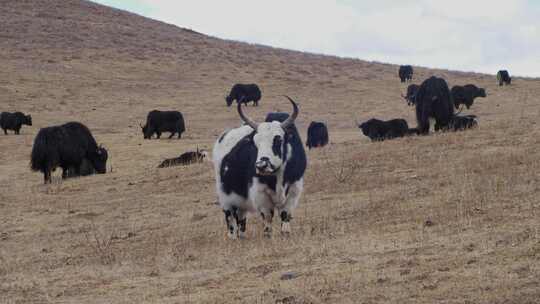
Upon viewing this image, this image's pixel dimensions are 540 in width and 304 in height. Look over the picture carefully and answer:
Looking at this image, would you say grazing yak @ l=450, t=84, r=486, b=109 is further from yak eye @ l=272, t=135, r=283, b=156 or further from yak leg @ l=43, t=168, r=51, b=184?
yak eye @ l=272, t=135, r=283, b=156

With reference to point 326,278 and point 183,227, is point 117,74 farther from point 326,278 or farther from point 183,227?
point 326,278

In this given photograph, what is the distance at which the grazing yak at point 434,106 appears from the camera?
66.8 feet

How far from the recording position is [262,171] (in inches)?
384

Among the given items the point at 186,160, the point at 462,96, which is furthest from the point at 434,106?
the point at 462,96

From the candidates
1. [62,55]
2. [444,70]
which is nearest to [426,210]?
[62,55]

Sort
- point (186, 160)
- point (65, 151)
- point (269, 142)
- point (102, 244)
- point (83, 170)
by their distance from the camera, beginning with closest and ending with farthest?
point (269, 142) < point (102, 244) < point (65, 151) < point (186, 160) < point (83, 170)

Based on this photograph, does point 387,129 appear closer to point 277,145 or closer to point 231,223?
point 231,223

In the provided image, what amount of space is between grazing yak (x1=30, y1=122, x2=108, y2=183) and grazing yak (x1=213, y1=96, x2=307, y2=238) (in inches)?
438

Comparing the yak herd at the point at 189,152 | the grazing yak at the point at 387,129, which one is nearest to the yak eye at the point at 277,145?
the yak herd at the point at 189,152

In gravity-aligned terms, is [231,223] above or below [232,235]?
above

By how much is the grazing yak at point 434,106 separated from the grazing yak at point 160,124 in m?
13.0

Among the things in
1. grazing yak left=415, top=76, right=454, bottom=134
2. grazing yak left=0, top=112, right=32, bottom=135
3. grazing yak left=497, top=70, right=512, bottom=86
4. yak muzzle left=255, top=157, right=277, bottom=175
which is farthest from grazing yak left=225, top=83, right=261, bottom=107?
yak muzzle left=255, top=157, right=277, bottom=175

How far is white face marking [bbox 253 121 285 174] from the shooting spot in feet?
32.3

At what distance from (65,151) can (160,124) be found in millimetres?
9803
